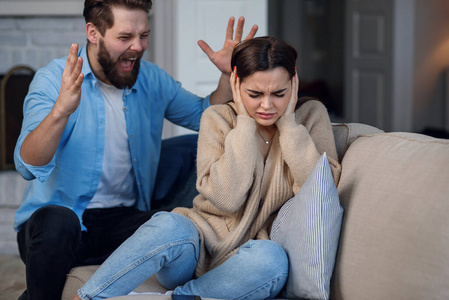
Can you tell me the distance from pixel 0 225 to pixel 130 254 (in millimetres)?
2222

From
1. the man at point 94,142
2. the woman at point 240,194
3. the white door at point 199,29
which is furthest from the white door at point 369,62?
the woman at point 240,194

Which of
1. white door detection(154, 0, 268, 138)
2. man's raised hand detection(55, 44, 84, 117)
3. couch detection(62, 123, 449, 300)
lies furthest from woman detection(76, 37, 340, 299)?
white door detection(154, 0, 268, 138)

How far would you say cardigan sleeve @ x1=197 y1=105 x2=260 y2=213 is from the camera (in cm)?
171

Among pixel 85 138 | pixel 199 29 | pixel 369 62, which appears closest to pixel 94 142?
pixel 85 138

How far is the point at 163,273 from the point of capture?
1675 mm

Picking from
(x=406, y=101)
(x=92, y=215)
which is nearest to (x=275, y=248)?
(x=92, y=215)

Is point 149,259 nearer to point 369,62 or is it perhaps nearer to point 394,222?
point 394,222

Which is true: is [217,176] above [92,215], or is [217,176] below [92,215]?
above

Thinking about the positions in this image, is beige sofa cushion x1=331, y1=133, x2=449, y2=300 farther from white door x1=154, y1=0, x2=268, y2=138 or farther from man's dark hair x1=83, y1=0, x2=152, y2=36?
white door x1=154, y1=0, x2=268, y2=138

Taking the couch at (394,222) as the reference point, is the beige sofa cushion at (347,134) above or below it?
above

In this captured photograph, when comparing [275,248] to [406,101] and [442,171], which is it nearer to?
[442,171]

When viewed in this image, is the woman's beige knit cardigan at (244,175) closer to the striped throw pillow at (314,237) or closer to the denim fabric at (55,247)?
the striped throw pillow at (314,237)

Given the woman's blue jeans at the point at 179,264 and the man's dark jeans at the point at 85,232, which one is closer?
the woman's blue jeans at the point at 179,264

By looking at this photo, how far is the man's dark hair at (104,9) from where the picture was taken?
2.06 metres
